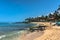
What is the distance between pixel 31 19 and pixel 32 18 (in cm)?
322

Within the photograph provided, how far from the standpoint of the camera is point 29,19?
17062 centimetres

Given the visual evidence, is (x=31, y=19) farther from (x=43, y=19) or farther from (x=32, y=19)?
(x=43, y=19)

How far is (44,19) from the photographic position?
130 metres

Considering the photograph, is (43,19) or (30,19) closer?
(43,19)

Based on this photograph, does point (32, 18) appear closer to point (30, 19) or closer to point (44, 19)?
point (30, 19)

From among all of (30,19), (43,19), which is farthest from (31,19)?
(43,19)

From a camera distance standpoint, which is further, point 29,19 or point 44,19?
point 29,19

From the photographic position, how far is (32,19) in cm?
16625

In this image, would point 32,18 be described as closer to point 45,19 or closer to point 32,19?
point 32,19

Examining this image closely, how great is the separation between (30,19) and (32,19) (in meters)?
4.44

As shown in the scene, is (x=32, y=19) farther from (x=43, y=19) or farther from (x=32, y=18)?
(x=43, y=19)

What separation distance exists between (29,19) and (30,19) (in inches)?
54.1

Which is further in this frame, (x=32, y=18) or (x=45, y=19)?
(x=32, y=18)

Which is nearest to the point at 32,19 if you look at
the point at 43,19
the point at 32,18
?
the point at 32,18
